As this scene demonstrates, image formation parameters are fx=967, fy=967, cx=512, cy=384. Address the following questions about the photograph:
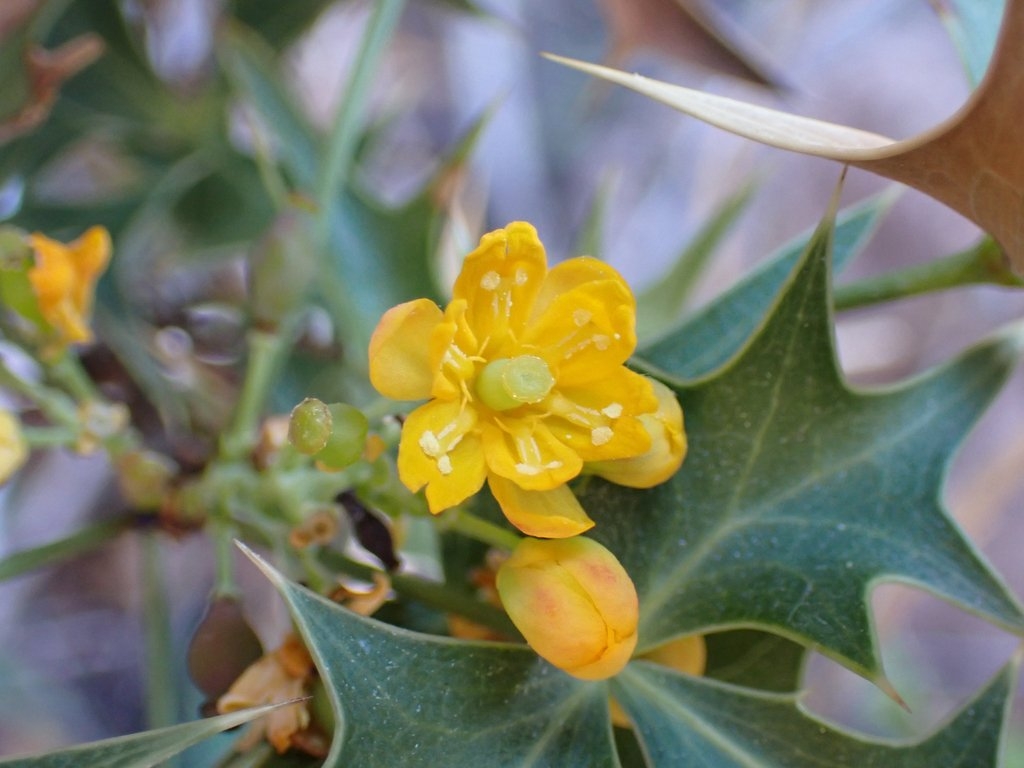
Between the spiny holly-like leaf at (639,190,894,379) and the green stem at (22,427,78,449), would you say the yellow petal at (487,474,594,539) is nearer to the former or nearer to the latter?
the spiny holly-like leaf at (639,190,894,379)

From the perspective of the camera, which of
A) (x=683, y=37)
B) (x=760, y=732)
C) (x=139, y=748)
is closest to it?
(x=139, y=748)

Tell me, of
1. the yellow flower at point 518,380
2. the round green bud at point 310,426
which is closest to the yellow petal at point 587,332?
the yellow flower at point 518,380

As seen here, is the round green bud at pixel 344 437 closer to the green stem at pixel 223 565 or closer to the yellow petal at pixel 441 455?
the yellow petal at pixel 441 455

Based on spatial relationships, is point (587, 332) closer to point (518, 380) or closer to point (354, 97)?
point (518, 380)

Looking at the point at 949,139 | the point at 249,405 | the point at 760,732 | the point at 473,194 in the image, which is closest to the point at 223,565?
the point at 249,405

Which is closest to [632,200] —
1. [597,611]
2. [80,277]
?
[80,277]

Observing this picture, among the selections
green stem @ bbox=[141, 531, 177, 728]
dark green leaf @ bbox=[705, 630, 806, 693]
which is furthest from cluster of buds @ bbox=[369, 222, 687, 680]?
green stem @ bbox=[141, 531, 177, 728]
